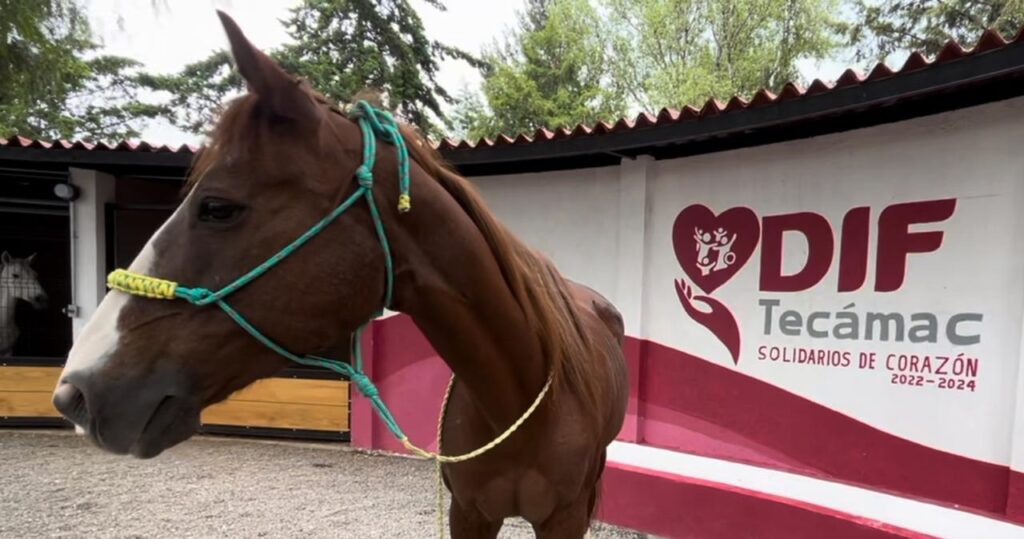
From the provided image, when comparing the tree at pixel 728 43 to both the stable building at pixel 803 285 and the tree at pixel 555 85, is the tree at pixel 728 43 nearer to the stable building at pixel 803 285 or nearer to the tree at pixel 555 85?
the tree at pixel 555 85

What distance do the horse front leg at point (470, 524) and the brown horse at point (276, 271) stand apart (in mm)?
821

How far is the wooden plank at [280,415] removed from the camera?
5.45 m

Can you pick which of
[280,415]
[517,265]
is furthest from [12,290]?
[517,265]

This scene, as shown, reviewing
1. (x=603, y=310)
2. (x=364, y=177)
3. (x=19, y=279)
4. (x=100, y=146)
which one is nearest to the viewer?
(x=364, y=177)

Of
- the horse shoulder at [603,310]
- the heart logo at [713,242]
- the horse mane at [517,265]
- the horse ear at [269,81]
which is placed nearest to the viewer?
the horse ear at [269,81]

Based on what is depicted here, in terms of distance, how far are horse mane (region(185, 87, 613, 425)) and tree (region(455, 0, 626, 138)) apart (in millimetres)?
17543

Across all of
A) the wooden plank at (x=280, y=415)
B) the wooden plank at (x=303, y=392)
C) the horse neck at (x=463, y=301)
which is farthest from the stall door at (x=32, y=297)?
the horse neck at (x=463, y=301)

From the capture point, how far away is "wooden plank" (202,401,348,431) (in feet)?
17.9

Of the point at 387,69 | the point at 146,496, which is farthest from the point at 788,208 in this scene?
the point at 387,69

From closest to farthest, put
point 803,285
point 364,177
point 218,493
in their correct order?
point 364,177 → point 803,285 → point 218,493

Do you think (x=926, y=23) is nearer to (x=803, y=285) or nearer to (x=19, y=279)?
(x=803, y=285)

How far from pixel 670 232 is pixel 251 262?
10.9 ft

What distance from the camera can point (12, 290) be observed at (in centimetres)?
595

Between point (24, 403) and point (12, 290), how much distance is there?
1.23 m
